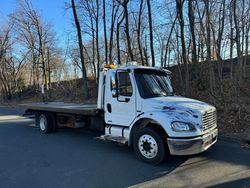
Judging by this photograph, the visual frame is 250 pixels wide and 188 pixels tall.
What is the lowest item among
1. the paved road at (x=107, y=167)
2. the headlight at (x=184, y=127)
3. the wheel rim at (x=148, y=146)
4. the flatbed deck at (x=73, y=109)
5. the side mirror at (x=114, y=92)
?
the paved road at (x=107, y=167)

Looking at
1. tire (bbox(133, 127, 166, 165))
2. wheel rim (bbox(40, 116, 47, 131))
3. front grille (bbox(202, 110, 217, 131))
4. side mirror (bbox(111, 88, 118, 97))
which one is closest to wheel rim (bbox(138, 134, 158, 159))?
tire (bbox(133, 127, 166, 165))

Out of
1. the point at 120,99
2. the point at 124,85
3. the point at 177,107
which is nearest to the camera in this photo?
the point at 177,107

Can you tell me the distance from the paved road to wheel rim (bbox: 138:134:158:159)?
27 centimetres

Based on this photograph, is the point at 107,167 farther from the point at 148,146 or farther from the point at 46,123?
the point at 46,123

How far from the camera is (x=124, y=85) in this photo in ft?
21.8

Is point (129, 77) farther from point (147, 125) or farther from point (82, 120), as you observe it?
point (82, 120)

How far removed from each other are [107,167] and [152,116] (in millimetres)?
1576

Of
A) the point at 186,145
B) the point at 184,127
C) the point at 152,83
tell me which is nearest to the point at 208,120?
the point at 184,127

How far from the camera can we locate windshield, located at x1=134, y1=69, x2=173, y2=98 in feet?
21.1

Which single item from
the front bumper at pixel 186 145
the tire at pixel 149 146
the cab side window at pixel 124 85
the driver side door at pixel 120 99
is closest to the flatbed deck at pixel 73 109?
the driver side door at pixel 120 99

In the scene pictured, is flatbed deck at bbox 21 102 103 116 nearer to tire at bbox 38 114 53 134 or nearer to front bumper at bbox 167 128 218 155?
tire at bbox 38 114 53 134

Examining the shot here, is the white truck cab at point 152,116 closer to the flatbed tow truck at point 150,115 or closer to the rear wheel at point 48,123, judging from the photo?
the flatbed tow truck at point 150,115

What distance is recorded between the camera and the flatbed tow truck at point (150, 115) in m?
5.59

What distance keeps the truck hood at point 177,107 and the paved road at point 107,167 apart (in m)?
1.20
